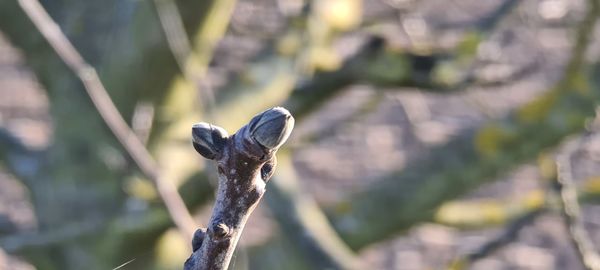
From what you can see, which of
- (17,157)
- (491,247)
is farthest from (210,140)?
(17,157)

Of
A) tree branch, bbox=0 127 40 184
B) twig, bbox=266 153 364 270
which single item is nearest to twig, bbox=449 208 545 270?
twig, bbox=266 153 364 270

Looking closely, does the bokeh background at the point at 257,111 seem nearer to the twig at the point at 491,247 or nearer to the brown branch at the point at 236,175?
the twig at the point at 491,247

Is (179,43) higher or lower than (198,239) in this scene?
higher

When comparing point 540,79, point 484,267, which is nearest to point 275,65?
point 484,267

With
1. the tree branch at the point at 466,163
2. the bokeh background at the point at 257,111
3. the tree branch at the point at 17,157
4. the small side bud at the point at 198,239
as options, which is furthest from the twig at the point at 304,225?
the small side bud at the point at 198,239

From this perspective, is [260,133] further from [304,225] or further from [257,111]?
[257,111]

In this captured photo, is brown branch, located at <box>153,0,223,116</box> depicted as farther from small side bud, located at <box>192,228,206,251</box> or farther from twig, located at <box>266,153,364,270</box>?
small side bud, located at <box>192,228,206,251</box>

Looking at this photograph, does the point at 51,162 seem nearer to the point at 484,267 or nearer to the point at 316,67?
the point at 316,67
